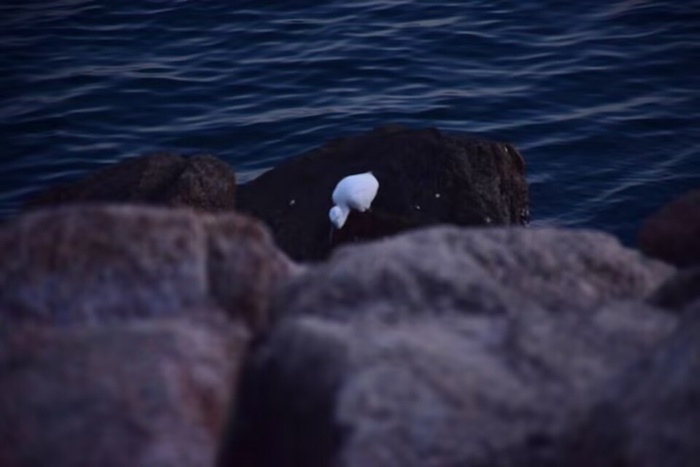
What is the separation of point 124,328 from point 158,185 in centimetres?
363

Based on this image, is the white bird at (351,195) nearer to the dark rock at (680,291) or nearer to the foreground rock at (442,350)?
the foreground rock at (442,350)

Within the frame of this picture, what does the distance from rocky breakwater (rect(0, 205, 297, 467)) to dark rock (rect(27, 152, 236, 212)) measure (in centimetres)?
297

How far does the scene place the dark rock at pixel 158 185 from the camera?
21.6ft

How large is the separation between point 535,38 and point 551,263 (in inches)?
329

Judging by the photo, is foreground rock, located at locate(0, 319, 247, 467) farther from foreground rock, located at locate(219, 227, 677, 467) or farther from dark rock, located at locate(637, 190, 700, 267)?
dark rock, located at locate(637, 190, 700, 267)

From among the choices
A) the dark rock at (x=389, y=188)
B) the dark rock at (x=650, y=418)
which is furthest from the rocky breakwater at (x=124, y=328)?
the dark rock at (x=389, y=188)

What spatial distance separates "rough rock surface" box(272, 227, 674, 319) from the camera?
11.5ft

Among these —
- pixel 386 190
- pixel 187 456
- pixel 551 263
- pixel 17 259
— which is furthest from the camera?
pixel 386 190

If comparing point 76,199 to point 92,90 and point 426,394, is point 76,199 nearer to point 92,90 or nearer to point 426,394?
point 426,394

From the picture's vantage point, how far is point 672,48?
11.4 m

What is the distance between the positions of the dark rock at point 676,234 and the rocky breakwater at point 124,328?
133cm

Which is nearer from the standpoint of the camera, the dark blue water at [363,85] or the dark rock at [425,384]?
the dark rock at [425,384]

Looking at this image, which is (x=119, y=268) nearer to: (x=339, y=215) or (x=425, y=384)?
(x=425, y=384)

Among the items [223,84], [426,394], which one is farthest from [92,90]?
[426,394]
